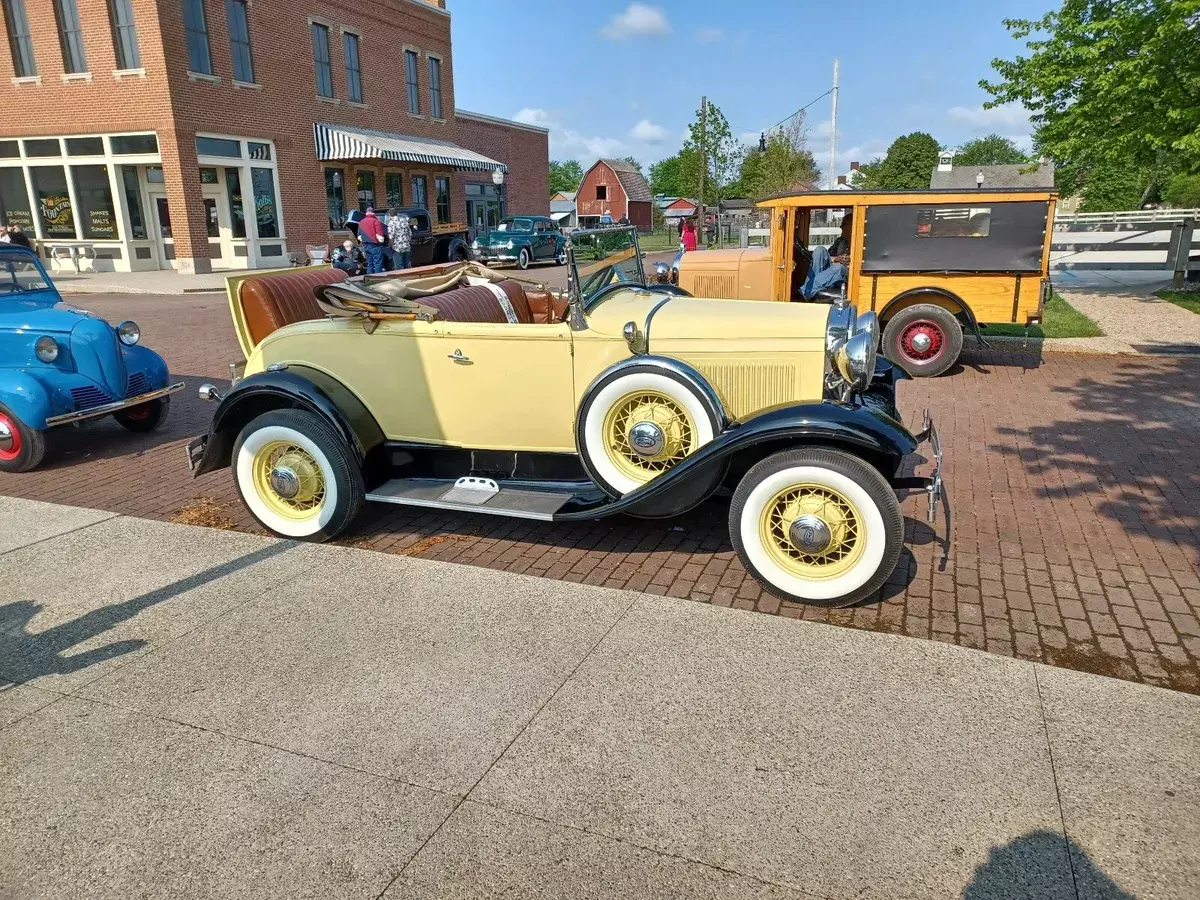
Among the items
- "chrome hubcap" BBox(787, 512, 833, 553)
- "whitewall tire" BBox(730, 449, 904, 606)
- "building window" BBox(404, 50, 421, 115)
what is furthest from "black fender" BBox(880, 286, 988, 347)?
"building window" BBox(404, 50, 421, 115)

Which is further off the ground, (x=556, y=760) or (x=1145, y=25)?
(x=1145, y=25)

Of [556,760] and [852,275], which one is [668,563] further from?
[852,275]

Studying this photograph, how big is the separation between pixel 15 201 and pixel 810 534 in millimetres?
27312

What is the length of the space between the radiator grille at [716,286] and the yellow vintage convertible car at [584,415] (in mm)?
5199

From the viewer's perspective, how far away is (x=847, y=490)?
11.9 feet

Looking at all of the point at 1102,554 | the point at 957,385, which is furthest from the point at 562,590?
the point at 957,385

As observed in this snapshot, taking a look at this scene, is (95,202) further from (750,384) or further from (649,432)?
(750,384)

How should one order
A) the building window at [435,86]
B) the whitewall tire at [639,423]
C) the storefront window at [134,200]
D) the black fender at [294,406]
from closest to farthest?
1. the whitewall tire at [639,423]
2. the black fender at [294,406]
3. the storefront window at [134,200]
4. the building window at [435,86]

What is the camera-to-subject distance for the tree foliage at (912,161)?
6391 cm

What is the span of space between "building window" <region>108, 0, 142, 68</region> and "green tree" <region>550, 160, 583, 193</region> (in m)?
93.7

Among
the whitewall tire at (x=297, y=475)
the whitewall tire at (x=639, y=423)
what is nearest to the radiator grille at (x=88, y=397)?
the whitewall tire at (x=297, y=475)

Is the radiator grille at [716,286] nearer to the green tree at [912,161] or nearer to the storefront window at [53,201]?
the storefront window at [53,201]

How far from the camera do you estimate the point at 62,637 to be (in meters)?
3.71

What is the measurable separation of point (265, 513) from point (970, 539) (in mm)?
4130
